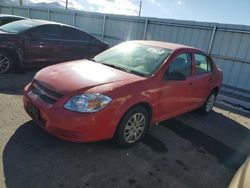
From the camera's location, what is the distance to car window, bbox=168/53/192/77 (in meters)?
4.24

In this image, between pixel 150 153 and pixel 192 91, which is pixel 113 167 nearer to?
pixel 150 153

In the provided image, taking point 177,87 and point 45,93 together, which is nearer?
point 45,93

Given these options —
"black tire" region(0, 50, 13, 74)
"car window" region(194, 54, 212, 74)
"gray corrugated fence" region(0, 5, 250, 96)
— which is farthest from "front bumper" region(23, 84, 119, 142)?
"gray corrugated fence" region(0, 5, 250, 96)

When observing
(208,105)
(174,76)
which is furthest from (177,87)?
(208,105)

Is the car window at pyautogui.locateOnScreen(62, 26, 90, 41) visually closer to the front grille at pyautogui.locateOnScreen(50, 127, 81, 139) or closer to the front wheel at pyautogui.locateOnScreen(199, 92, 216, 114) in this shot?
the front wheel at pyautogui.locateOnScreen(199, 92, 216, 114)

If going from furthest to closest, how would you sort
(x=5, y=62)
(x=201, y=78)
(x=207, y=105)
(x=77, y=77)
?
(x=5, y=62), (x=207, y=105), (x=201, y=78), (x=77, y=77)

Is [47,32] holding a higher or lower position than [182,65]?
lower

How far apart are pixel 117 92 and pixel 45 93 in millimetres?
983

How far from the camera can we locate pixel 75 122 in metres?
3.12

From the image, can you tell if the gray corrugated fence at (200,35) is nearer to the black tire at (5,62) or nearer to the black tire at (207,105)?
the black tire at (207,105)

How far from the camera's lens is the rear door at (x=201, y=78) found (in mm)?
4961

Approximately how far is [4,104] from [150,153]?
289 centimetres

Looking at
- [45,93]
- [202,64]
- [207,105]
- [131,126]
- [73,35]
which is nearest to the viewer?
[45,93]

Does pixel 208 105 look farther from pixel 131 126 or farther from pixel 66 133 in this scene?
pixel 66 133
